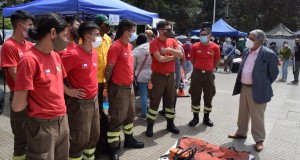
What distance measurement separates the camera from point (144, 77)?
6191mm

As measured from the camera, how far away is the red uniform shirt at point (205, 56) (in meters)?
5.88

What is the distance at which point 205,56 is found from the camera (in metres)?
5.88

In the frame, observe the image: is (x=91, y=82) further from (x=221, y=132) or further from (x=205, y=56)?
(x=221, y=132)

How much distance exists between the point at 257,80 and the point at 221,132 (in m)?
1.46

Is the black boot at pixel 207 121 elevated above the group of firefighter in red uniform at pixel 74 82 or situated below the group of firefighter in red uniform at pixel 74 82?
below

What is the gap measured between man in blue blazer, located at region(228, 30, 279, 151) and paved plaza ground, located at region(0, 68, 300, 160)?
15.4 inches

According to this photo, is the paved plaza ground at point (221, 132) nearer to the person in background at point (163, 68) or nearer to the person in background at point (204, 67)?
the person in background at point (163, 68)

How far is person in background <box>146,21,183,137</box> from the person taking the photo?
16.8 feet

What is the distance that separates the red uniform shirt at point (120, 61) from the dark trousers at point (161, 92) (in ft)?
3.33

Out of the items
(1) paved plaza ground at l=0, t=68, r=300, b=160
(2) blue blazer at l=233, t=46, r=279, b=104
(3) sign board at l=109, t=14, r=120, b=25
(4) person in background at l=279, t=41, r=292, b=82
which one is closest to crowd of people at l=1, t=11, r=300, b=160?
(2) blue blazer at l=233, t=46, r=279, b=104

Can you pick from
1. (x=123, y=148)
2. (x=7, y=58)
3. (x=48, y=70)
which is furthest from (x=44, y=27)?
(x=123, y=148)

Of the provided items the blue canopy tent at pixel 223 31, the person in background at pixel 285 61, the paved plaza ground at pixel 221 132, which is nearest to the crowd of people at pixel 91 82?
the paved plaza ground at pixel 221 132

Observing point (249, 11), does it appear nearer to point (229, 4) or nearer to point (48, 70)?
point (229, 4)

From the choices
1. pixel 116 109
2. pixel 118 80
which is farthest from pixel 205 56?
pixel 116 109
